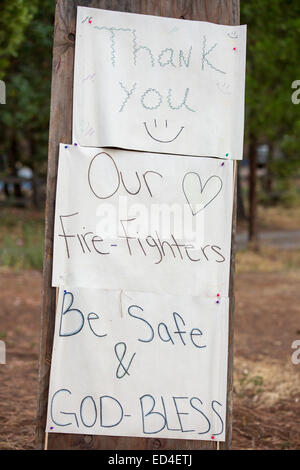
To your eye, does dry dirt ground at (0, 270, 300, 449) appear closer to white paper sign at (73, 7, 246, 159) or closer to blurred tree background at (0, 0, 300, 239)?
white paper sign at (73, 7, 246, 159)

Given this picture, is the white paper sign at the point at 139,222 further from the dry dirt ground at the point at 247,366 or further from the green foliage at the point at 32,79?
the green foliage at the point at 32,79

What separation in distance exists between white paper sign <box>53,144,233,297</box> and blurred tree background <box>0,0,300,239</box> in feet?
12.5

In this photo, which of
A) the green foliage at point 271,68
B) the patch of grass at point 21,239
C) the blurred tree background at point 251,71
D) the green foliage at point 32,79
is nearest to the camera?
the blurred tree background at point 251,71

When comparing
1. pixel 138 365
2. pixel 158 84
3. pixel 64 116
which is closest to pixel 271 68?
pixel 158 84

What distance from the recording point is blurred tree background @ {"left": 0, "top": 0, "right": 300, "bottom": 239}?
802 centimetres

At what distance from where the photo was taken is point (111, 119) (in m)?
2.70

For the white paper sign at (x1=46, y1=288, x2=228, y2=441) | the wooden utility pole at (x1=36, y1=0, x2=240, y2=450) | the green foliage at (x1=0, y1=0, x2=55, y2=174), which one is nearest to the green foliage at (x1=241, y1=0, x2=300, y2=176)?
the green foliage at (x1=0, y1=0, x2=55, y2=174)

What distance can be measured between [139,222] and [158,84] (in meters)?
0.57

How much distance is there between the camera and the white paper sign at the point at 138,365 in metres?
2.70

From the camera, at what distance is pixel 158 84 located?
273 centimetres

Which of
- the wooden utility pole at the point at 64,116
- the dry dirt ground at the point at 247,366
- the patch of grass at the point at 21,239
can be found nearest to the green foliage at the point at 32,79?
the patch of grass at the point at 21,239

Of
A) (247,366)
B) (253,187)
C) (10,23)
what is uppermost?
(10,23)

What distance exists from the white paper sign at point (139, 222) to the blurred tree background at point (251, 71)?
3806 mm
